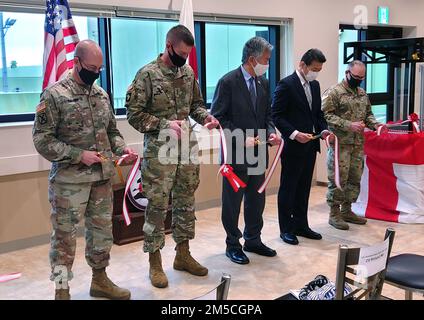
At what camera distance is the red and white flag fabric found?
16.0 feet

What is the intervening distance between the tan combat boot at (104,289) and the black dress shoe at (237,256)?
957mm

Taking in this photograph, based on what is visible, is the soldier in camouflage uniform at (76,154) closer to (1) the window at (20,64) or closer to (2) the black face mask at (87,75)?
(2) the black face mask at (87,75)

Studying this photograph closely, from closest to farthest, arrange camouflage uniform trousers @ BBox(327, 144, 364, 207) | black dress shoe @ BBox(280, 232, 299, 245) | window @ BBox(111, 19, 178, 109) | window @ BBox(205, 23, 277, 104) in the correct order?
black dress shoe @ BBox(280, 232, 299, 245), camouflage uniform trousers @ BBox(327, 144, 364, 207), window @ BBox(111, 19, 178, 109), window @ BBox(205, 23, 277, 104)

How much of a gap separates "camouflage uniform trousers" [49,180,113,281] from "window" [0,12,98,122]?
1.83m

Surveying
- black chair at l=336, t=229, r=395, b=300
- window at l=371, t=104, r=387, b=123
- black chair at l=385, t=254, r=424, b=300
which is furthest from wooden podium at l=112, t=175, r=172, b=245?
window at l=371, t=104, r=387, b=123

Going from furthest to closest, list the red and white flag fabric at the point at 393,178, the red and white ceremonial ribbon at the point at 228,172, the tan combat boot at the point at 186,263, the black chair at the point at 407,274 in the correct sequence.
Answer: the red and white flag fabric at the point at 393,178
the tan combat boot at the point at 186,263
the red and white ceremonial ribbon at the point at 228,172
the black chair at the point at 407,274

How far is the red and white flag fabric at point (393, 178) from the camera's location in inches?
192

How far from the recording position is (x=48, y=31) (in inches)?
162

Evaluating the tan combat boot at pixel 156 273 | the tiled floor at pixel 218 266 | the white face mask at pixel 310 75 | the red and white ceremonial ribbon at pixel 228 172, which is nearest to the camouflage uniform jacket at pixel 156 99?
the red and white ceremonial ribbon at pixel 228 172

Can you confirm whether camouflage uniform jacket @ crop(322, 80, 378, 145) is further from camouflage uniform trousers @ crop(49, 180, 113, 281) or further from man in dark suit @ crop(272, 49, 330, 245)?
camouflage uniform trousers @ crop(49, 180, 113, 281)

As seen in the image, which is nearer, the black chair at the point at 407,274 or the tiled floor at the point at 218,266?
the black chair at the point at 407,274
